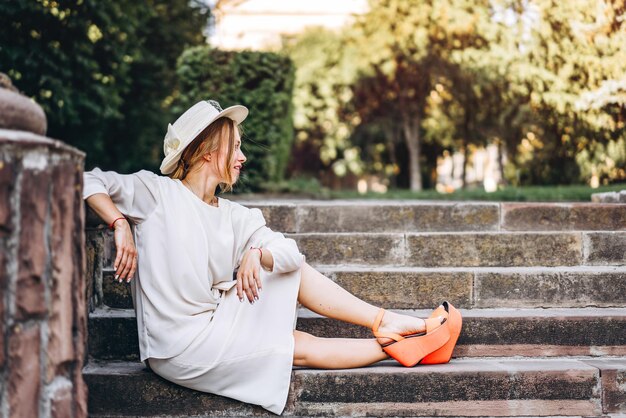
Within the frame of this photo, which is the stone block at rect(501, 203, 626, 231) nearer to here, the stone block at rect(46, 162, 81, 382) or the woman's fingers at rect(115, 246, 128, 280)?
the woman's fingers at rect(115, 246, 128, 280)

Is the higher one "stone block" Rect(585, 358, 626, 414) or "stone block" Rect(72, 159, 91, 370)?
"stone block" Rect(72, 159, 91, 370)

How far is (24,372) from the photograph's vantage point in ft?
5.91

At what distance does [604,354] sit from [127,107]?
10.2m

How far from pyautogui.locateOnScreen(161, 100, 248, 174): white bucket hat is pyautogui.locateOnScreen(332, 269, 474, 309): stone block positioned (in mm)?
1270

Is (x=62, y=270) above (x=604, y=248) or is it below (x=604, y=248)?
above

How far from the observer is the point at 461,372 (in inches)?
116

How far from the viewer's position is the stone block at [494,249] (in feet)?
13.0

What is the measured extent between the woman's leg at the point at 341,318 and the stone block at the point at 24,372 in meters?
1.32

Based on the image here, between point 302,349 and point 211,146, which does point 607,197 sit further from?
point 211,146

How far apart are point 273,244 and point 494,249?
164cm

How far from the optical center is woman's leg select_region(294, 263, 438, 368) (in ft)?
9.71

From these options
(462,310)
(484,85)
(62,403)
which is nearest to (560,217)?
(462,310)

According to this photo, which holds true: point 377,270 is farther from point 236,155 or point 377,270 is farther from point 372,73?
point 372,73

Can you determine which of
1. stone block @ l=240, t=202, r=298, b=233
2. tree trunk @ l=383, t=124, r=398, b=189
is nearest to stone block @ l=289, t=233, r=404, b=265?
stone block @ l=240, t=202, r=298, b=233
